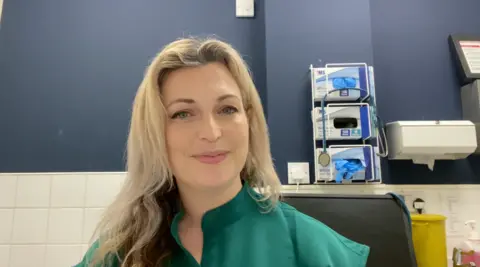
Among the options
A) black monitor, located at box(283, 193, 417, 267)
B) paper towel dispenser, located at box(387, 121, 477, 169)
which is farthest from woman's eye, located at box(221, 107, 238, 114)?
paper towel dispenser, located at box(387, 121, 477, 169)

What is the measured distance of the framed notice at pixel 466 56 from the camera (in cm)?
218

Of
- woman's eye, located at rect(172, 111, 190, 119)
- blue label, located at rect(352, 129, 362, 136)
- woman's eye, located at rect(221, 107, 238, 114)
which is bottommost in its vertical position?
woman's eye, located at rect(172, 111, 190, 119)

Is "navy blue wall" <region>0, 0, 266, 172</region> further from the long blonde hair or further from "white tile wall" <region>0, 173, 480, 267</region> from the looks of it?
the long blonde hair

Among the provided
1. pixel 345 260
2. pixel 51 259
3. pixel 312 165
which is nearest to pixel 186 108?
pixel 345 260

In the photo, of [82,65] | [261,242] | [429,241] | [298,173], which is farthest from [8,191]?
[429,241]

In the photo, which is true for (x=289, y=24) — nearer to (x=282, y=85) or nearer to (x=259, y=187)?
(x=282, y=85)

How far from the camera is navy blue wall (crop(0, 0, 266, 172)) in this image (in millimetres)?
2168

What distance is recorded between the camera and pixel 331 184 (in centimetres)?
196

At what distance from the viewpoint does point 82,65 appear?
7.43 ft

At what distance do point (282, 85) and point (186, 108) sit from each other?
127 centimetres

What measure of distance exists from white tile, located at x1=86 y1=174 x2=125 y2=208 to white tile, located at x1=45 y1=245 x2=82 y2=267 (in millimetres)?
241

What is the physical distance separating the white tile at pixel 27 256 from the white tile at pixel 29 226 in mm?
31

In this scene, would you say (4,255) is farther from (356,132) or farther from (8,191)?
(356,132)

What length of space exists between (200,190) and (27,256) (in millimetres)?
1625
